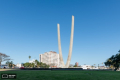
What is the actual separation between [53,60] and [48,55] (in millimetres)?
9176

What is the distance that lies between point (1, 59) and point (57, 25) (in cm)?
3364

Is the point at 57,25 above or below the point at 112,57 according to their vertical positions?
above

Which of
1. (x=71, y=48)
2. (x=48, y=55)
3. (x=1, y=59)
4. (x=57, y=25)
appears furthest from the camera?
(x=48, y=55)

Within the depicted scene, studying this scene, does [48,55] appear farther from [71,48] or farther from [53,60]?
[71,48]

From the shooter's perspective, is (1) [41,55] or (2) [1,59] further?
(1) [41,55]

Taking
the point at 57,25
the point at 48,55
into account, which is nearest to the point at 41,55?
the point at 48,55

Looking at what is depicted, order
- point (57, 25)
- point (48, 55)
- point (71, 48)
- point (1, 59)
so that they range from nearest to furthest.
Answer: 1. point (71, 48)
2. point (57, 25)
3. point (1, 59)
4. point (48, 55)

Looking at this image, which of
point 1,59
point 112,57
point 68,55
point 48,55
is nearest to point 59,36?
point 68,55

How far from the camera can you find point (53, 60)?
172m

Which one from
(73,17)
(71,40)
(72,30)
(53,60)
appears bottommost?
(53,60)

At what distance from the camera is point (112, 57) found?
50812mm

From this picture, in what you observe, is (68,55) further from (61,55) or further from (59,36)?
(59,36)

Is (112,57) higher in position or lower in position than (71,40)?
Result: lower

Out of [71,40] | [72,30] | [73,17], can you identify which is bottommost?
[71,40]
